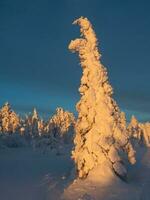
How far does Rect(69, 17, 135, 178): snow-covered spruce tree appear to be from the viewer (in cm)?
2641

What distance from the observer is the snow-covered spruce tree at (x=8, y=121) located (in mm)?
91812

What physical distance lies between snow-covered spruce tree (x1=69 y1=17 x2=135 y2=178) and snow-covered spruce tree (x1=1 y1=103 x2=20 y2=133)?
208 ft

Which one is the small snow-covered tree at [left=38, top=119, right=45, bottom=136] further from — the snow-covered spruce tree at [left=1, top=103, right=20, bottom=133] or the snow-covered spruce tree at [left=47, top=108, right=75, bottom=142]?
the snow-covered spruce tree at [left=1, top=103, right=20, bottom=133]

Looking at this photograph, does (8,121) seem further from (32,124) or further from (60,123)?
(60,123)

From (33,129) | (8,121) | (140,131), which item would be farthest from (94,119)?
(140,131)

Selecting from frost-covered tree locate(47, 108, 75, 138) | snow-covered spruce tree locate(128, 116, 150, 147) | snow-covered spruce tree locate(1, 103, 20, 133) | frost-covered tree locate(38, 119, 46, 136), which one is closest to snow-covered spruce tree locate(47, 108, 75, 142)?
frost-covered tree locate(47, 108, 75, 138)

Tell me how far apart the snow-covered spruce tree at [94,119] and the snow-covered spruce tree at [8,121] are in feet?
208

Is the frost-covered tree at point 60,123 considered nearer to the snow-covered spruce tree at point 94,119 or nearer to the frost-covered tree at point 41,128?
the frost-covered tree at point 41,128

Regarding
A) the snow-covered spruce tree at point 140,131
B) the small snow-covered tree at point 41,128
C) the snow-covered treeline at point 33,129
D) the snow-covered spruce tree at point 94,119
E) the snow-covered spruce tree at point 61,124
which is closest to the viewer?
the snow-covered spruce tree at point 94,119

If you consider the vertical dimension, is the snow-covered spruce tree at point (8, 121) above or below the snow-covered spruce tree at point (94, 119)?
above

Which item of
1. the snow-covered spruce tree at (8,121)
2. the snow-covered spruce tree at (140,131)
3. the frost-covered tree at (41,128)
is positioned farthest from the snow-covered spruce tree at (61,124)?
the snow-covered spruce tree at (140,131)

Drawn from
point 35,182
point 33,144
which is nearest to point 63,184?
point 35,182

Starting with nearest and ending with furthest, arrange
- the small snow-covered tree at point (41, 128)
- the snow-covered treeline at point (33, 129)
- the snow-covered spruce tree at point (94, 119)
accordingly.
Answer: the snow-covered spruce tree at point (94, 119), the snow-covered treeline at point (33, 129), the small snow-covered tree at point (41, 128)

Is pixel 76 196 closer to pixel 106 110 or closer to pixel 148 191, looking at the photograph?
pixel 148 191
